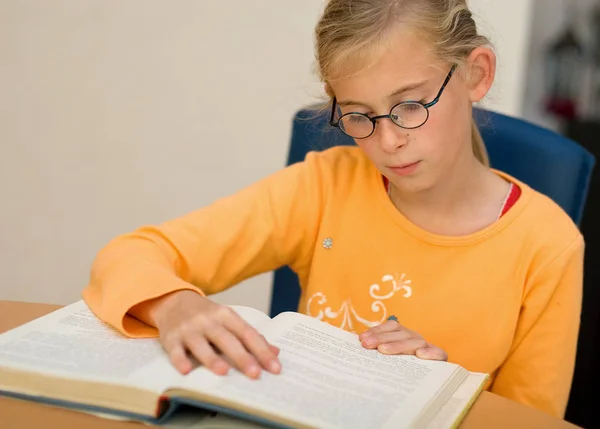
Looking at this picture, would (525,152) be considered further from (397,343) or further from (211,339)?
(211,339)

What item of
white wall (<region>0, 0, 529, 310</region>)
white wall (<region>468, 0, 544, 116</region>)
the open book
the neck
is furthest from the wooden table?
white wall (<region>0, 0, 529, 310</region>)

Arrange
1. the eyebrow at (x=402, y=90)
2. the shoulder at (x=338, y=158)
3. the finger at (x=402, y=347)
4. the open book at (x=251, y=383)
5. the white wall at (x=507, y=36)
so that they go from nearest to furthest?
the open book at (x=251, y=383) < the finger at (x=402, y=347) < the eyebrow at (x=402, y=90) < the shoulder at (x=338, y=158) < the white wall at (x=507, y=36)

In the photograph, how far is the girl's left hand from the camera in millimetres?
823

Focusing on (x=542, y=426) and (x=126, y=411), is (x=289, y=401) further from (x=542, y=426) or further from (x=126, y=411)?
(x=542, y=426)

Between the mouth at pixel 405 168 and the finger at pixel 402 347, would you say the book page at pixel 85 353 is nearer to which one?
the finger at pixel 402 347

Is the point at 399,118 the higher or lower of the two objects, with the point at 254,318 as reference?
higher

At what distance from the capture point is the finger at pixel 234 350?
28.5 inches

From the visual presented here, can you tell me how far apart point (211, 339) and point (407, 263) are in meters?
0.46

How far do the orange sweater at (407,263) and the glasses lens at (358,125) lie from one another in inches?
7.7

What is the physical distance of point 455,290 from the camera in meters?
1.14

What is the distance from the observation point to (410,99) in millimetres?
1008

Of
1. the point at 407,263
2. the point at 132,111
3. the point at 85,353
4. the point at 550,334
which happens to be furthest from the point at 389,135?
the point at 132,111

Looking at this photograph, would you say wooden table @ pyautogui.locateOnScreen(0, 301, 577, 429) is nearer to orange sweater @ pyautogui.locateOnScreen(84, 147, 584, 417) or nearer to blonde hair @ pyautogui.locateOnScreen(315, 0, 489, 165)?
orange sweater @ pyautogui.locateOnScreen(84, 147, 584, 417)

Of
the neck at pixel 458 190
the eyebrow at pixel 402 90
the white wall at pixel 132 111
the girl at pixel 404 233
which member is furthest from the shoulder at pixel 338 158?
the white wall at pixel 132 111
